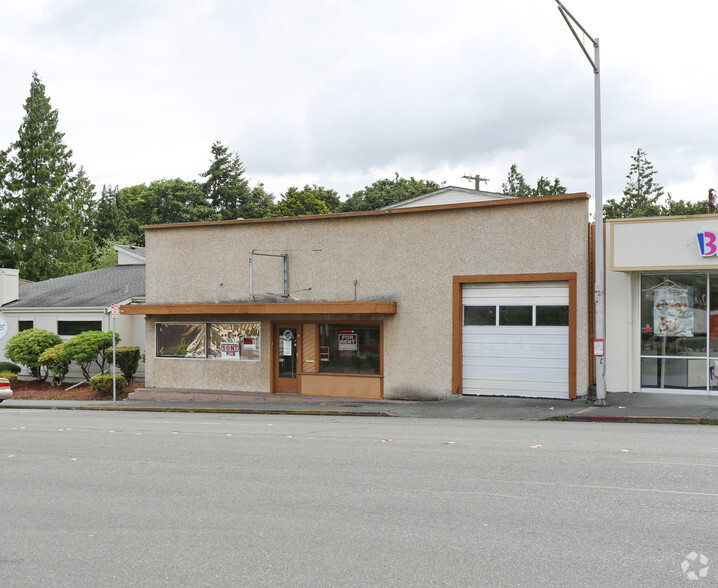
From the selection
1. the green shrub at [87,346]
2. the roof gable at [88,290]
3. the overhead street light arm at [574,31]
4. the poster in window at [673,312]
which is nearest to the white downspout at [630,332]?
the poster in window at [673,312]

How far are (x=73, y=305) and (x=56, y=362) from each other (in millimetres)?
2782

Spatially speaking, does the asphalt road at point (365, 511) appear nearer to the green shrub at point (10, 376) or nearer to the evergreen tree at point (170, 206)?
the green shrub at point (10, 376)

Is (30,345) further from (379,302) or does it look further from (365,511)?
(365,511)

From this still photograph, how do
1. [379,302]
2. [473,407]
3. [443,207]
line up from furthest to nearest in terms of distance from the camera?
[379,302], [443,207], [473,407]

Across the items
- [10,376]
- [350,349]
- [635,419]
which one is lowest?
[10,376]

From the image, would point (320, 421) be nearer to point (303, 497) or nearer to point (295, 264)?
point (295, 264)

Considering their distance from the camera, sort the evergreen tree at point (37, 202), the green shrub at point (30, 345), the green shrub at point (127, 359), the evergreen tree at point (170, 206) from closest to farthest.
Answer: the green shrub at point (127, 359)
the green shrub at point (30, 345)
the evergreen tree at point (37, 202)
the evergreen tree at point (170, 206)

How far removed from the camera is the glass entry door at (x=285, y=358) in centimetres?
2158

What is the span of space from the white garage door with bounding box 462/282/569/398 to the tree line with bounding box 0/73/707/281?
95.3ft

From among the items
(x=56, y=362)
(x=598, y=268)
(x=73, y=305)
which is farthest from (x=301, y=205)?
(x=598, y=268)

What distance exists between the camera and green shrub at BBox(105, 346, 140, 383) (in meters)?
25.7

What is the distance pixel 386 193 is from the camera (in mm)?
66562

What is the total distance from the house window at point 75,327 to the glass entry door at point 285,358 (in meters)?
9.80

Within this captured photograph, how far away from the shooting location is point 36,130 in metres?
53.4
